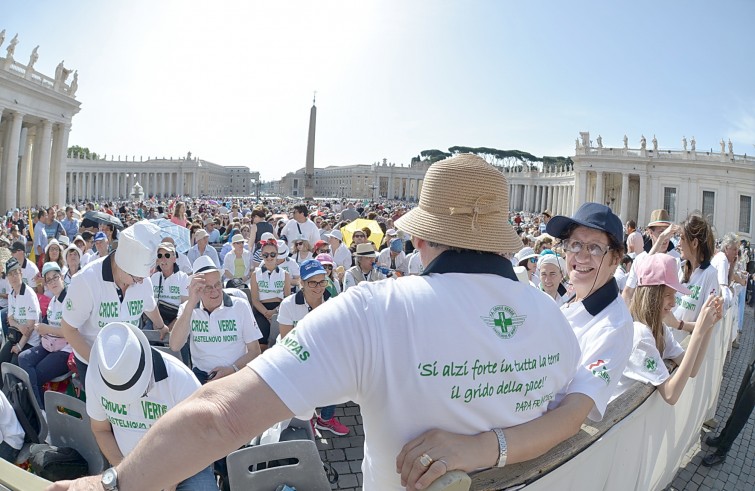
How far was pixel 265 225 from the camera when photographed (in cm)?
1029

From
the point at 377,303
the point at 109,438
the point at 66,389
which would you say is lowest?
the point at 66,389

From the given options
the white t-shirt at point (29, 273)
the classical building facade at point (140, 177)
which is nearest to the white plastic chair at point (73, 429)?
the white t-shirt at point (29, 273)

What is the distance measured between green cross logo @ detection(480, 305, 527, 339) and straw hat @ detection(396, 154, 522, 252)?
19 cm

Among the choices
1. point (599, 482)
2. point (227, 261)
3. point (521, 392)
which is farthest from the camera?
point (227, 261)

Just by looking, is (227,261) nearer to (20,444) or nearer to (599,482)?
(20,444)

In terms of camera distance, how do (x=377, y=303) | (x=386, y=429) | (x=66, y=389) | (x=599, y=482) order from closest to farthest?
(x=377, y=303), (x=386, y=429), (x=599, y=482), (x=66, y=389)

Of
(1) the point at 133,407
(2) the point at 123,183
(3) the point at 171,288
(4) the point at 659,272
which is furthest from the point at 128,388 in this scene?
(2) the point at 123,183

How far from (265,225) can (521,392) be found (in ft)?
30.4

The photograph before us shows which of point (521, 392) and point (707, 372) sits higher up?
point (521, 392)

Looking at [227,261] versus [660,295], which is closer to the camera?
[660,295]

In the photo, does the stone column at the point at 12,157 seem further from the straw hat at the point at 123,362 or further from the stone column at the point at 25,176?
the straw hat at the point at 123,362

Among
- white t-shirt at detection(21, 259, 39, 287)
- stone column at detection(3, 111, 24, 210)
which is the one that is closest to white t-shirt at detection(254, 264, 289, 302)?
white t-shirt at detection(21, 259, 39, 287)

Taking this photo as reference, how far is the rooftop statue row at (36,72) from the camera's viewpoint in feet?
96.5

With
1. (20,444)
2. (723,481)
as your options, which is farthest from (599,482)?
(20,444)
